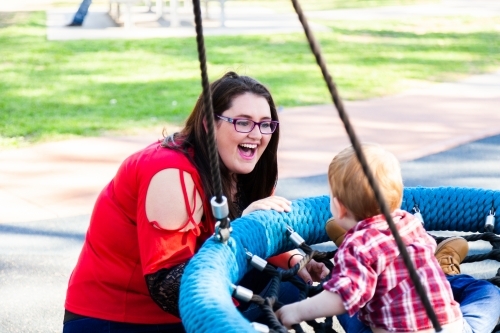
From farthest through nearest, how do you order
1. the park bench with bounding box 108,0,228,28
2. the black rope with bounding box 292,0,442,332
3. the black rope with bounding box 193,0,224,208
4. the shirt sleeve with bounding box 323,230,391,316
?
the park bench with bounding box 108,0,228,28 → the shirt sleeve with bounding box 323,230,391,316 → the black rope with bounding box 193,0,224,208 → the black rope with bounding box 292,0,442,332

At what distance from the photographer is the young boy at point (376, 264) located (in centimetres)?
166

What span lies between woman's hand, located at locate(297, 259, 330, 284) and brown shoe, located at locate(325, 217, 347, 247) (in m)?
0.11

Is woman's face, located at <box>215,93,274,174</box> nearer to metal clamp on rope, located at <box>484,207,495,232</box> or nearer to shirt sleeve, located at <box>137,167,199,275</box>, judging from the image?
shirt sleeve, located at <box>137,167,199,275</box>

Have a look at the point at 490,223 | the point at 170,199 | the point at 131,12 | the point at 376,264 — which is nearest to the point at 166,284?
the point at 170,199

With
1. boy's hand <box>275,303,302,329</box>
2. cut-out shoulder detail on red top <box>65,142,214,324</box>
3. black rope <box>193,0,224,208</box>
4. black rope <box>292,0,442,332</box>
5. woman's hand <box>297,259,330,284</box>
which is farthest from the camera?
woman's hand <box>297,259,330,284</box>

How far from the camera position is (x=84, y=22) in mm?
12750

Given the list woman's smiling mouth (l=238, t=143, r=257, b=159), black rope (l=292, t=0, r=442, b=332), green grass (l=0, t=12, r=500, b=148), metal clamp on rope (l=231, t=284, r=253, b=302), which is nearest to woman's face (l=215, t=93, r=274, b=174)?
woman's smiling mouth (l=238, t=143, r=257, b=159)

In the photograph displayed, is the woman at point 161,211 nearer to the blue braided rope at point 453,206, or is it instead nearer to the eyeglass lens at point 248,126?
the eyeglass lens at point 248,126

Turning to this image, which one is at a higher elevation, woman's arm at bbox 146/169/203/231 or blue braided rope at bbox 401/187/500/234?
woman's arm at bbox 146/169/203/231

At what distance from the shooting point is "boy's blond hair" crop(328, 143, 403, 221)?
5.45ft

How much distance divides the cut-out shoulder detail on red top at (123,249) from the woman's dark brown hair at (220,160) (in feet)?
0.18

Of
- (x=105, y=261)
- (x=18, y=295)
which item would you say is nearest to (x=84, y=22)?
(x=18, y=295)

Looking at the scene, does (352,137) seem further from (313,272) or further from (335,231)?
(313,272)

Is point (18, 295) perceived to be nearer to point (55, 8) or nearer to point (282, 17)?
point (282, 17)
